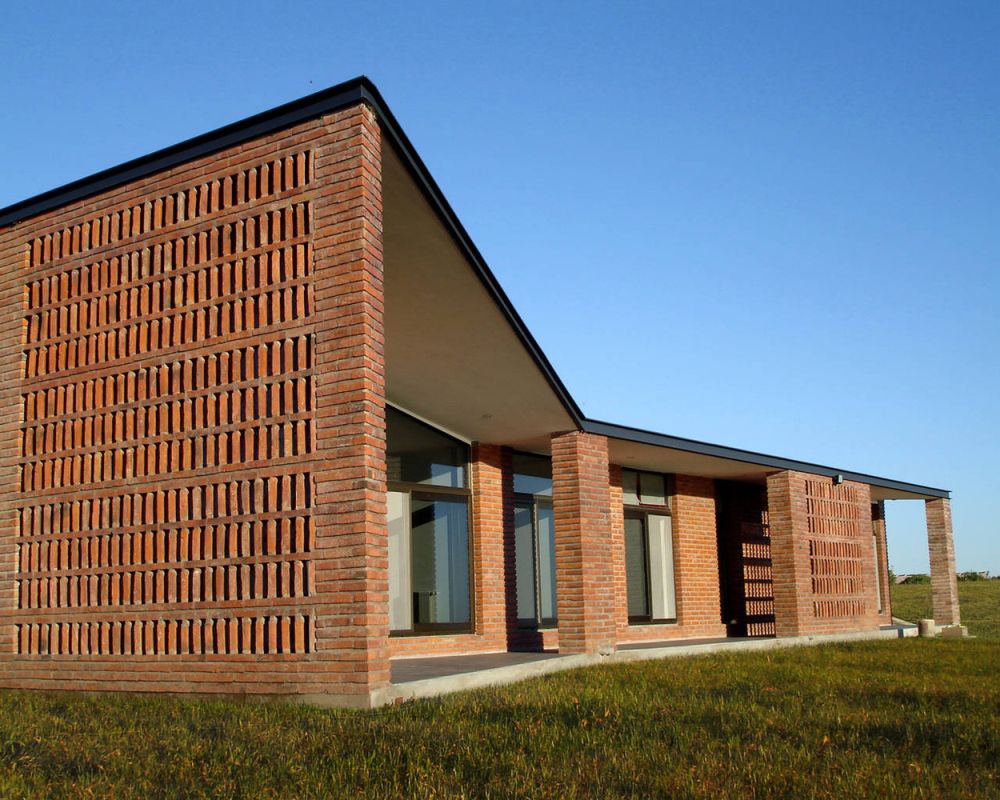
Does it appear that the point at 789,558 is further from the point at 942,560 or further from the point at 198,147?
the point at 198,147

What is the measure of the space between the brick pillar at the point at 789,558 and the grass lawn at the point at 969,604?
9.54m

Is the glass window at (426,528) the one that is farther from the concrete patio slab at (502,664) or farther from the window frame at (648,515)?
the window frame at (648,515)

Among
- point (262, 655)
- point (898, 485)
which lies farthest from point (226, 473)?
point (898, 485)

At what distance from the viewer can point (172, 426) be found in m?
10.3

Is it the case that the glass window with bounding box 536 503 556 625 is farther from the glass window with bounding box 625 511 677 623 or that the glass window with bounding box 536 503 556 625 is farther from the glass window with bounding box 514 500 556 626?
the glass window with bounding box 625 511 677 623

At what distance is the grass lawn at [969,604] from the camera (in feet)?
96.8

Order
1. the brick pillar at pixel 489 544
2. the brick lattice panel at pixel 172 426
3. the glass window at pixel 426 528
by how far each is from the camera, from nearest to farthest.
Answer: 1. the brick lattice panel at pixel 172 426
2. the glass window at pixel 426 528
3. the brick pillar at pixel 489 544

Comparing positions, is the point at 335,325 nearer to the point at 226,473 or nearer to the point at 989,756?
the point at 226,473

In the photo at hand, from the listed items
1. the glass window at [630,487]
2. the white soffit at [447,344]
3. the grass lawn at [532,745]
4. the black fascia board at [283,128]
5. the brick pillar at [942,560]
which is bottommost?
the grass lawn at [532,745]

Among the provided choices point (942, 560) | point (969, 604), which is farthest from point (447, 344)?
point (969, 604)

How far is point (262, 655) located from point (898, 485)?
1676cm

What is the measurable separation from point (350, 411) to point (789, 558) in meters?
11.5

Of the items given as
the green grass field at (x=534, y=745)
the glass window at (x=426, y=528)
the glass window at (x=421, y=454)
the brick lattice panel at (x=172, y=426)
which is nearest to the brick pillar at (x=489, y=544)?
the glass window at (x=426, y=528)

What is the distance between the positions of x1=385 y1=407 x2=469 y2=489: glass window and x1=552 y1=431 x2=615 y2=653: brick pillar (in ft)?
5.84
